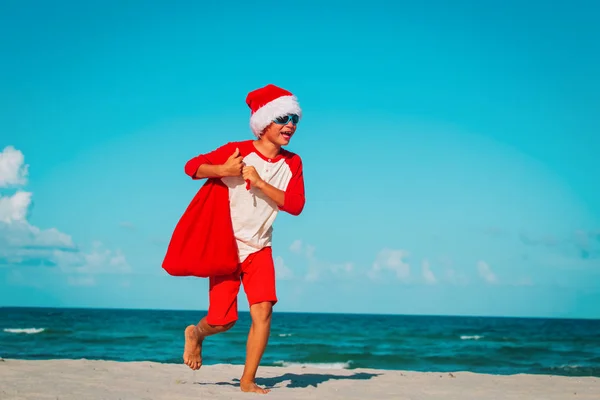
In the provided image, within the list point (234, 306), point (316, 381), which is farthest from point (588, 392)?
point (234, 306)

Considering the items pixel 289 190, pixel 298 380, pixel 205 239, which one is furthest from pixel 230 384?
pixel 289 190

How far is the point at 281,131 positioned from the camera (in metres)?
4.26

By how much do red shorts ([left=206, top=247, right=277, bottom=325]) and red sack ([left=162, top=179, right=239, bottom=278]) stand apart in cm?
13

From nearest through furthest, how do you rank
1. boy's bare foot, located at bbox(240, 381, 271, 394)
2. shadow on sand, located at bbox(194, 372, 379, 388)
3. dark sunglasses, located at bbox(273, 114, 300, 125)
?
dark sunglasses, located at bbox(273, 114, 300, 125) → boy's bare foot, located at bbox(240, 381, 271, 394) → shadow on sand, located at bbox(194, 372, 379, 388)

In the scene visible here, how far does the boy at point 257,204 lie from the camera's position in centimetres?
421

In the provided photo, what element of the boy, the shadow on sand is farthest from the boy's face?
the shadow on sand

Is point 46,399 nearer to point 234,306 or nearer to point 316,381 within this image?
point 234,306

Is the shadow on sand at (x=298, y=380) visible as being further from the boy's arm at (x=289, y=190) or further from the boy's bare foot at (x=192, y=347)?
the boy's arm at (x=289, y=190)

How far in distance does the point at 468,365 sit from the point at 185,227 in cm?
1297

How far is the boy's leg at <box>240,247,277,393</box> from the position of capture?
13.8 ft

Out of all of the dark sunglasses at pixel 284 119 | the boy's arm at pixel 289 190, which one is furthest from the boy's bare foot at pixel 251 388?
the dark sunglasses at pixel 284 119

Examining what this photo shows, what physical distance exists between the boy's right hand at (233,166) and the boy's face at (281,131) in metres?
0.34

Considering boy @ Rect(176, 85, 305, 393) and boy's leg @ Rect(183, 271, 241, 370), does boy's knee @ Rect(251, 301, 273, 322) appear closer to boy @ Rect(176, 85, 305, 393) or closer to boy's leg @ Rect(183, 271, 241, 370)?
boy @ Rect(176, 85, 305, 393)

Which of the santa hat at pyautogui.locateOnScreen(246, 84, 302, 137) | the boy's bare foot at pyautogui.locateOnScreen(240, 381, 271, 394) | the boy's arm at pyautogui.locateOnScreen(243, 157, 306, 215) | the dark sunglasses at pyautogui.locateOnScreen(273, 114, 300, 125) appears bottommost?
the boy's bare foot at pyautogui.locateOnScreen(240, 381, 271, 394)
